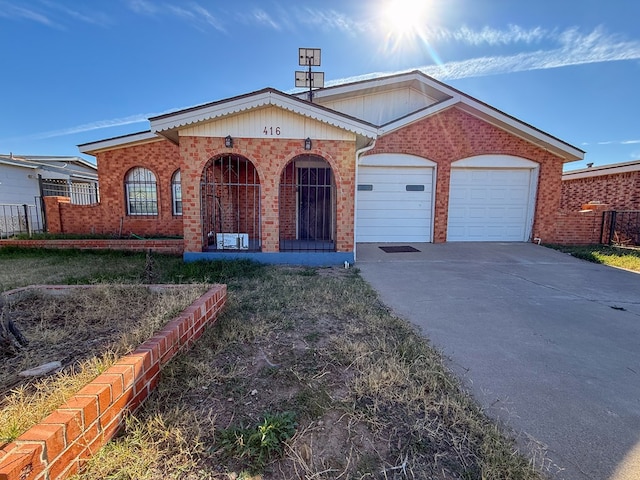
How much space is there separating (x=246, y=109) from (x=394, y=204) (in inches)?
223

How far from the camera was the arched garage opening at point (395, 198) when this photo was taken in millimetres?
9859

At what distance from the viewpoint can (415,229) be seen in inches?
403

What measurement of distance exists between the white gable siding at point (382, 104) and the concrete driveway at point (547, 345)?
261 inches

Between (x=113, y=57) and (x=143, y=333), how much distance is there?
1172 centimetres

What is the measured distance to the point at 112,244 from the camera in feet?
26.9

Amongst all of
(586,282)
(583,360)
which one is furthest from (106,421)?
(586,282)

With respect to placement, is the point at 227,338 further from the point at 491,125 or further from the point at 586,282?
the point at 491,125

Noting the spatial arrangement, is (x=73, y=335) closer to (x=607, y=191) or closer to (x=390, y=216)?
(x=390, y=216)

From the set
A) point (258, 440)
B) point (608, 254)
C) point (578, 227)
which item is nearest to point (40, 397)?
point (258, 440)

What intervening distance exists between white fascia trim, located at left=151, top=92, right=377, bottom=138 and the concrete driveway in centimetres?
350

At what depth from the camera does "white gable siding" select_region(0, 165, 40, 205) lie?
13.4 meters

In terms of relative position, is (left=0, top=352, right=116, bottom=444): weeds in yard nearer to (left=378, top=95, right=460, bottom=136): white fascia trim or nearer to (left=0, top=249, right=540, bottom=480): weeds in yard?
(left=0, top=249, right=540, bottom=480): weeds in yard

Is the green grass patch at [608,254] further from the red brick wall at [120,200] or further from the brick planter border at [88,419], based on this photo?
the red brick wall at [120,200]

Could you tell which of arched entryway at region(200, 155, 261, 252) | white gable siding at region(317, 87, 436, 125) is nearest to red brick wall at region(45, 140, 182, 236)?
arched entryway at region(200, 155, 261, 252)
